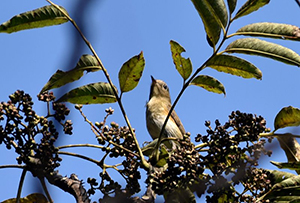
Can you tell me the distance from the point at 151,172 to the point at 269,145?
0.78m

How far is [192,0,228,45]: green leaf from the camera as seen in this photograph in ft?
8.29

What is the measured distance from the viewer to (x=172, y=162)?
7.75ft

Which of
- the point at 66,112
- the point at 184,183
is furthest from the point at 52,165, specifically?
the point at 184,183

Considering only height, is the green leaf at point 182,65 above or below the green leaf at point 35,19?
below

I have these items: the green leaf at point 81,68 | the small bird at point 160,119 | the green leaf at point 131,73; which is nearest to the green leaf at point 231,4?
the green leaf at point 131,73

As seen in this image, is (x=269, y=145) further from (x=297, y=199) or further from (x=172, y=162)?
(x=172, y=162)

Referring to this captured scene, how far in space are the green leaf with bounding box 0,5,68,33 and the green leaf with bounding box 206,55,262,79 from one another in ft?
3.20

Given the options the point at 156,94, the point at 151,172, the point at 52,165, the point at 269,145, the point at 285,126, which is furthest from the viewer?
the point at 156,94

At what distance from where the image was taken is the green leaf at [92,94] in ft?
8.95

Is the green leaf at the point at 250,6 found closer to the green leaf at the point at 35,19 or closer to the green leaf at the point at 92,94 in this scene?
the green leaf at the point at 92,94

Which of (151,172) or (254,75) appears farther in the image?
(254,75)

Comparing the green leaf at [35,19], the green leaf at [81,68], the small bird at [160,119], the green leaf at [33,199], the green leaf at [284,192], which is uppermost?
the small bird at [160,119]

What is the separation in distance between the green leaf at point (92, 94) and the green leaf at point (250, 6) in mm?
915

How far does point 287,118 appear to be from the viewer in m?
2.87
